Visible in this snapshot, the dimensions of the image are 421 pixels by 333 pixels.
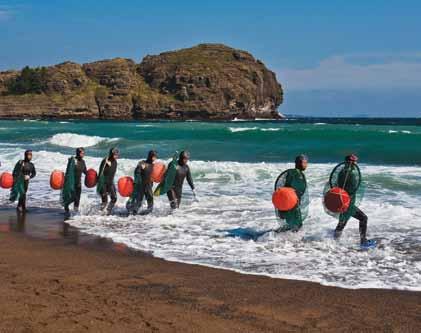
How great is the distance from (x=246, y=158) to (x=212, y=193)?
14.3 metres

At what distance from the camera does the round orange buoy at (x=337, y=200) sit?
9.05m

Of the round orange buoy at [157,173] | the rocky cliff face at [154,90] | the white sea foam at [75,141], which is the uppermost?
the rocky cliff face at [154,90]

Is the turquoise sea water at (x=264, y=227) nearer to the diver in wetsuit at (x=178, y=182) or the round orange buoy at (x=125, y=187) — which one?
the diver in wetsuit at (x=178, y=182)

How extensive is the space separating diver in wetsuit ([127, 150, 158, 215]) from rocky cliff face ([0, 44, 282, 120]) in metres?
104

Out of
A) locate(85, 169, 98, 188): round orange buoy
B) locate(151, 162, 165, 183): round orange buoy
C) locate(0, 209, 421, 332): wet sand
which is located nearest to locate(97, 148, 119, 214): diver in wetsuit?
locate(85, 169, 98, 188): round orange buoy

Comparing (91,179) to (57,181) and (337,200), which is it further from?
(337,200)

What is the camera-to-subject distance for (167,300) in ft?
20.1

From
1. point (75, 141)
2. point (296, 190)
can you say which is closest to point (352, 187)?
point (296, 190)

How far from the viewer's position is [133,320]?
17.8 feet

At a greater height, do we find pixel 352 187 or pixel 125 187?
pixel 352 187

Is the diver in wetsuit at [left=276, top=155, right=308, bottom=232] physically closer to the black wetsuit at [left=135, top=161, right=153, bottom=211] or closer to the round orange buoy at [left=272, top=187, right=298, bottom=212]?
the round orange buoy at [left=272, top=187, right=298, bottom=212]

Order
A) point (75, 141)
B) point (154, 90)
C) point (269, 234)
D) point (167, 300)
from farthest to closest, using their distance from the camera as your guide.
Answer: point (154, 90) < point (75, 141) < point (269, 234) < point (167, 300)

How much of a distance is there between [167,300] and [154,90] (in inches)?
4934

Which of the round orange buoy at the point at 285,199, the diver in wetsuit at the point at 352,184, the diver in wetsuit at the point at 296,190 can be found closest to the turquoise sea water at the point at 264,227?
the diver in wetsuit at the point at 296,190
